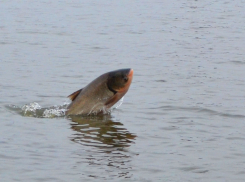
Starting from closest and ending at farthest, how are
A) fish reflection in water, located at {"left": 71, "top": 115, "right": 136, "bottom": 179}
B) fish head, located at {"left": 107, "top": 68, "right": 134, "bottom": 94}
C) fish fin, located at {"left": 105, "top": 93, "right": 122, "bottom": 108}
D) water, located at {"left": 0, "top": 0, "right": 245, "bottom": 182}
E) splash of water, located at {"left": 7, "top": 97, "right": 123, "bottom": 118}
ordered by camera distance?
fish reflection in water, located at {"left": 71, "top": 115, "right": 136, "bottom": 179} < water, located at {"left": 0, "top": 0, "right": 245, "bottom": 182} < fish head, located at {"left": 107, "top": 68, "right": 134, "bottom": 94} < fish fin, located at {"left": 105, "top": 93, "right": 122, "bottom": 108} < splash of water, located at {"left": 7, "top": 97, "right": 123, "bottom": 118}

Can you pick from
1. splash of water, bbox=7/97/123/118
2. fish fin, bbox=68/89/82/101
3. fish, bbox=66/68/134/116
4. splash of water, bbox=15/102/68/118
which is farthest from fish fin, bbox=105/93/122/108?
splash of water, bbox=15/102/68/118

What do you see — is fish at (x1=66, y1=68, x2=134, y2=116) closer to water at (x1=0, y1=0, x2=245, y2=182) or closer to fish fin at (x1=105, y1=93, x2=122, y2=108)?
fish fin at (x1=105, y1=93, x2=122, y2=108)

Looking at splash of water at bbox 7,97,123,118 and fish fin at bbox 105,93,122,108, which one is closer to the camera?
fish fin at bbox 105,93,122,108

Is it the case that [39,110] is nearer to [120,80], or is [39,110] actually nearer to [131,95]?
[120,80]

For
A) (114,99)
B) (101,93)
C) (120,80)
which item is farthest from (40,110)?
(120,80)

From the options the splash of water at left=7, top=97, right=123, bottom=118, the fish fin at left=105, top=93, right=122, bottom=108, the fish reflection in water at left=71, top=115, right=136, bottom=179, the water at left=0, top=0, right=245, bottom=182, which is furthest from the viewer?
the splash of water at left=7, top=97, right=123, bottom=118

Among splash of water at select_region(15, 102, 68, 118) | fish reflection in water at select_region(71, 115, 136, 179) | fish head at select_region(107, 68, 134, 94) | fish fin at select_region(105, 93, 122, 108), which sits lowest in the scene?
fish reflection in water at select_region(71, 115, 136, 179)

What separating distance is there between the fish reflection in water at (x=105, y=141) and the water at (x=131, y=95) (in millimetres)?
16

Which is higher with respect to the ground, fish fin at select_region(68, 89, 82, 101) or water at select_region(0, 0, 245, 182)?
fish fin at select_region(68, 89, 82, 101)

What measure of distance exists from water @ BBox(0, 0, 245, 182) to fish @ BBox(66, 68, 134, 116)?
20cm

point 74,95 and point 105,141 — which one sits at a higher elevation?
point 74,95

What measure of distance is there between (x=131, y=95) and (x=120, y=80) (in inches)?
93.8

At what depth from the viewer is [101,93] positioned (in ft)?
35.8

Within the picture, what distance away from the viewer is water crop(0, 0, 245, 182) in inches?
332
